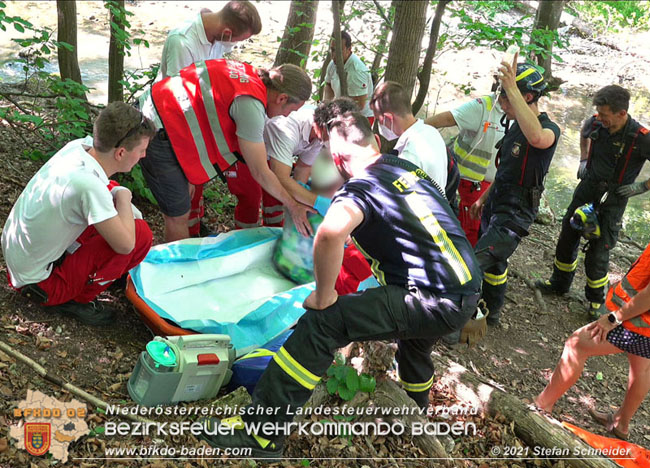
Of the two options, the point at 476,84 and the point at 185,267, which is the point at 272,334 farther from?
the point at 476,84

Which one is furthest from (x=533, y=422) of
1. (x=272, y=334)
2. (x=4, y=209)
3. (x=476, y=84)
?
(x=476, y=84)

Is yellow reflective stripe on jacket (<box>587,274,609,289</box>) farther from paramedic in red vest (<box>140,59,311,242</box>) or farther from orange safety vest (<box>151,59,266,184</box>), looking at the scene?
orange safety vest (<box>151,59,266,184</box>)

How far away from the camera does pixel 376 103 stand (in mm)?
3662

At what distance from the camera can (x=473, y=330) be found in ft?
13.8

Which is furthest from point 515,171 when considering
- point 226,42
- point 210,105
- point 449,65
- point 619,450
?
point 449,65

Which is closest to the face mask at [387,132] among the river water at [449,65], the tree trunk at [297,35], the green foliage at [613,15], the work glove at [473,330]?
the work glove at [473,330]

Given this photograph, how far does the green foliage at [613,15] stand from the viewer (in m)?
14.9

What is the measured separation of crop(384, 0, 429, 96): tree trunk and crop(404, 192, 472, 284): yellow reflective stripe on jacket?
2090 mm

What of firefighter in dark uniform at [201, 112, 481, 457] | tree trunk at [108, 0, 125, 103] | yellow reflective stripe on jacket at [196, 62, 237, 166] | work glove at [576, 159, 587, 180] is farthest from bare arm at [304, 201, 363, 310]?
tree trunk at [108, 0, 125, 103]

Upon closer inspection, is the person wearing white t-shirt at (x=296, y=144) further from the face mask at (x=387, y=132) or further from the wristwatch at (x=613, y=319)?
the wristwatch at (x=613, y=319)

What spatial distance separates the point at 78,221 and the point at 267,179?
48.1 inches

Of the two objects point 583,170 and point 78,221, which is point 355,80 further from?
point 78,221

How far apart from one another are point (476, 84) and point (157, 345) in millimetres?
10843

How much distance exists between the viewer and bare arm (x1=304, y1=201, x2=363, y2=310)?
233 centimetres
